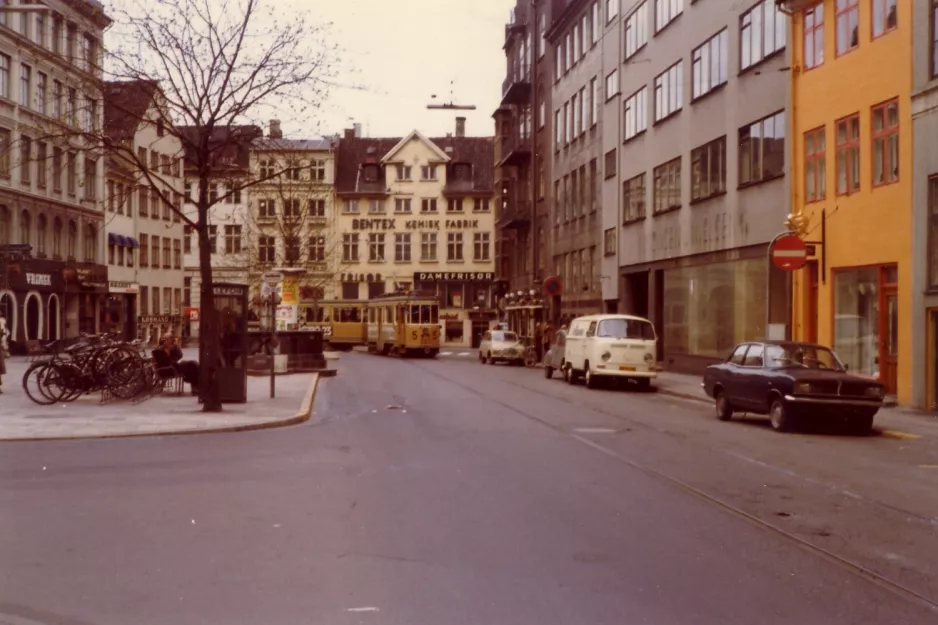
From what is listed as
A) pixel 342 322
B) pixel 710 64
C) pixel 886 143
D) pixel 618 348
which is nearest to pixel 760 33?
pixel 710 64

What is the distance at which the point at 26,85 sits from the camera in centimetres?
5194

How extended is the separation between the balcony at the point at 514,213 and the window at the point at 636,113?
19578 mm

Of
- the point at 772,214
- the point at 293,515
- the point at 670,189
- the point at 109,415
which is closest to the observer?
the point at 293,515

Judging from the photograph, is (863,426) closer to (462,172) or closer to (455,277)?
(455,277)

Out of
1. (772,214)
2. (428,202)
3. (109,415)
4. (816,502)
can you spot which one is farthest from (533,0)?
(816,502)

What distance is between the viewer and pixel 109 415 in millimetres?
20344

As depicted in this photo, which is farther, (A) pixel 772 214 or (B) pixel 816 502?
(A) pixel 772 214

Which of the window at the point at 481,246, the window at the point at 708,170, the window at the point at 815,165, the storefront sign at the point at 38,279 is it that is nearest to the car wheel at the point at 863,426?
the window at the point at 815,165

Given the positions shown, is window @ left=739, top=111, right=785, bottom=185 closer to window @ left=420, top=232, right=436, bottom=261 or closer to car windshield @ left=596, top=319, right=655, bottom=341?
car windshield @ left=596, top=319, right=655, bottom=341

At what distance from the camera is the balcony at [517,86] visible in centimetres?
6681

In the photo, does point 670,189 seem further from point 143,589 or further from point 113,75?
point 143,589

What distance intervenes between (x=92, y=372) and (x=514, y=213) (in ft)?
154

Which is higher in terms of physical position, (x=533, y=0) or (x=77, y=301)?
(x=533, y=0)

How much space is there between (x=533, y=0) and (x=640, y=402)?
4359 centimetres
